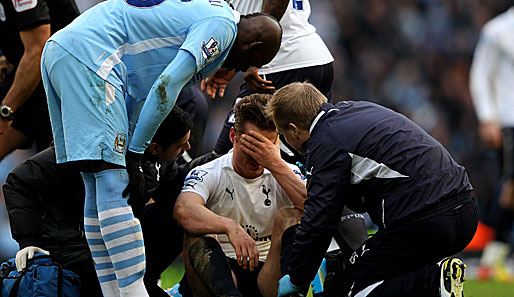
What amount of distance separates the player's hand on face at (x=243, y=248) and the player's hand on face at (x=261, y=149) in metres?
0.46

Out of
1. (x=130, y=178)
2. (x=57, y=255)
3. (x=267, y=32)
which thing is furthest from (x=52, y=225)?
(x=267, y=32)

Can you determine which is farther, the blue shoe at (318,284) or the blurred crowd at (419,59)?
the blurred crowd at (419,59)

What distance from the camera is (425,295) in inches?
147

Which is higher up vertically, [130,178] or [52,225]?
[130,178]

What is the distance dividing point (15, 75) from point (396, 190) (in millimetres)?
2720

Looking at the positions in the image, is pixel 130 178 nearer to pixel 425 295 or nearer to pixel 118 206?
pixel 118 206

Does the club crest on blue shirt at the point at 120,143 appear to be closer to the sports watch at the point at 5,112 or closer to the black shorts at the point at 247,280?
the black shorts at the point at 247,280

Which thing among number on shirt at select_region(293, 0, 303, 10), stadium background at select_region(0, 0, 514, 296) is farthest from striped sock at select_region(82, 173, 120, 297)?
stadium background at select_region(0, 0, 514, 296)

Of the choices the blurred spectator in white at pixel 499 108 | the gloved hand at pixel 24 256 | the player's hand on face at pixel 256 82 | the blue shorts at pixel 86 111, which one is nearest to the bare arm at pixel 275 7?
the player's hand on face at pixel 256 82

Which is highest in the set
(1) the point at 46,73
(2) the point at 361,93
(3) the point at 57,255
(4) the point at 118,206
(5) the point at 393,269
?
(1) the point at 46,73

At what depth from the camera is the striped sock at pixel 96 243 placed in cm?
377

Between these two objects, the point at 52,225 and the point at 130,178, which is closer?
the point at 130,178

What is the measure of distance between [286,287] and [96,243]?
39.0 inches

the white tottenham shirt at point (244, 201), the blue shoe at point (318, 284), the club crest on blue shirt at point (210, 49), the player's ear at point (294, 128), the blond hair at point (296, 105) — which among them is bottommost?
the blue shoe at point (318, 284)
